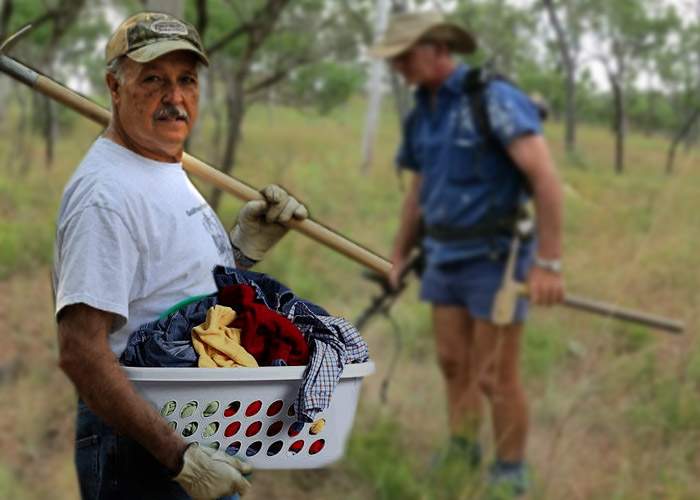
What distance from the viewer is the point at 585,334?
7016mm

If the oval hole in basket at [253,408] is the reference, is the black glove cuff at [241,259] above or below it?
above

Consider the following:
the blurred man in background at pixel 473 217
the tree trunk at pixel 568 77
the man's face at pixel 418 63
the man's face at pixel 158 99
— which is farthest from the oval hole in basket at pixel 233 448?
the tree trunk at pixel 568 77

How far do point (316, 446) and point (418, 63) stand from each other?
2894 mm

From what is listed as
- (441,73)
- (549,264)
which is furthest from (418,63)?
(549,264)

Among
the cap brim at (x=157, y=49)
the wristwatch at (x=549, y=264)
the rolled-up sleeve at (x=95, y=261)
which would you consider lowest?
the wristwatch at (x=549, y=264)

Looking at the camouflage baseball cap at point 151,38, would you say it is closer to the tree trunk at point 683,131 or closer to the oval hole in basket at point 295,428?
the oval hole in basket at point 295,428

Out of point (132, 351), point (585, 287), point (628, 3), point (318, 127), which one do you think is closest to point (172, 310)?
point (132, 351)

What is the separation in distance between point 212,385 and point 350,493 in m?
2.90

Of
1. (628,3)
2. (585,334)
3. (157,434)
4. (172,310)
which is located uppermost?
(628,3)

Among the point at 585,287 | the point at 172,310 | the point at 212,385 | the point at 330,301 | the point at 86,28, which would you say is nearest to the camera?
the point at 212,385

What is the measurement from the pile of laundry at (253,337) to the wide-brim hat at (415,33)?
263 cm

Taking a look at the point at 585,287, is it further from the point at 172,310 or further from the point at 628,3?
the point at 628,3

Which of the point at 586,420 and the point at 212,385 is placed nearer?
the point at 212,385

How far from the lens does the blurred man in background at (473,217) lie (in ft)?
11.7
